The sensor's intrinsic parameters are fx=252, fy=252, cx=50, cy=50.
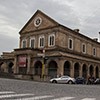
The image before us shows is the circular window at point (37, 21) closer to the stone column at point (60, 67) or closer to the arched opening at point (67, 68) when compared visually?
the arched opening at point (67, 68)

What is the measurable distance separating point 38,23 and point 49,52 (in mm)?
8702

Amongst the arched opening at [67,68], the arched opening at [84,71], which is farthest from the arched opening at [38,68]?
the arched opening at [84,71]

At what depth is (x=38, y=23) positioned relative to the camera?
56.7 meters

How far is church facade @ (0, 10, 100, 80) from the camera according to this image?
49.8 metres

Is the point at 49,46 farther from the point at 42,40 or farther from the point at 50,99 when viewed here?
the point at 50,99

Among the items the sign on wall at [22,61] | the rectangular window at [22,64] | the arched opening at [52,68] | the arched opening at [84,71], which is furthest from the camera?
the arched opening at [84,71]

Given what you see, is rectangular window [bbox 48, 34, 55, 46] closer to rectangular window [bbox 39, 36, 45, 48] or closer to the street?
rectangular window [bbox 39, 36, 45, 48]

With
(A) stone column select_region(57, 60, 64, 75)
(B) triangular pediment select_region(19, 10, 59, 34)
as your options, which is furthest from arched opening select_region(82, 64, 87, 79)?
(B) triangular pediment select_region(19, 10, 59, 34)

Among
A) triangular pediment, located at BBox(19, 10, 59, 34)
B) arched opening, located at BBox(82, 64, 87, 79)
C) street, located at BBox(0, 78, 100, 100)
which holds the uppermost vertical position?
triangular pediment, located at BBox(19, 10, 59, 34)

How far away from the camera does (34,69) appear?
51.9m

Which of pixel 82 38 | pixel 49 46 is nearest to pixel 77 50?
pixel 82 38

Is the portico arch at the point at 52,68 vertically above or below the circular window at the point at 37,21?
below

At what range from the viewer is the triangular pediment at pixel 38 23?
53844mm

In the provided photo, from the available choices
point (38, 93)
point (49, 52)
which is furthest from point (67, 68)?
point (38, 93)
